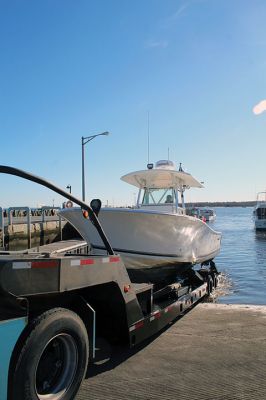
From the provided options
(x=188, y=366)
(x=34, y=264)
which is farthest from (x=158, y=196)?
(x=34, y=264)

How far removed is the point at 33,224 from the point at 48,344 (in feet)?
69.7

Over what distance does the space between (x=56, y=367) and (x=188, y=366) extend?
1800 millimetres

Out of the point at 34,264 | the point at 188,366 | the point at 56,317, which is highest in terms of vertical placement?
the point at 34,264

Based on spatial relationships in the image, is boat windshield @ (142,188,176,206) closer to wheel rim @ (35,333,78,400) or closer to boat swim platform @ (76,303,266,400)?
boat swim platform @ (76,303,266,400)

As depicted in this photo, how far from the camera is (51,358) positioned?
12.1ft

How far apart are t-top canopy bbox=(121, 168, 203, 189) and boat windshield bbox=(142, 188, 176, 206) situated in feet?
0.47

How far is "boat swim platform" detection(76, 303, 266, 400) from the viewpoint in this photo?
13.8 feet

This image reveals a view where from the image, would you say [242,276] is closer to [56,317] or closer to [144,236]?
[144,236]

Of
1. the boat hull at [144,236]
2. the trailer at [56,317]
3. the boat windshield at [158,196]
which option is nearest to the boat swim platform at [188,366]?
the trailer at [56,317]

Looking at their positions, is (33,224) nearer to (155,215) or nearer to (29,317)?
(155,215)

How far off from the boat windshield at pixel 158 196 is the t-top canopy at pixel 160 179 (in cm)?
14

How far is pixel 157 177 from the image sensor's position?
11758mm

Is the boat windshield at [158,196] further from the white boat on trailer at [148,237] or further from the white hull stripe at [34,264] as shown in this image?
the white hull stripe at [34,264]

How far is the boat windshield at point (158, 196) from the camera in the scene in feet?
38.4
